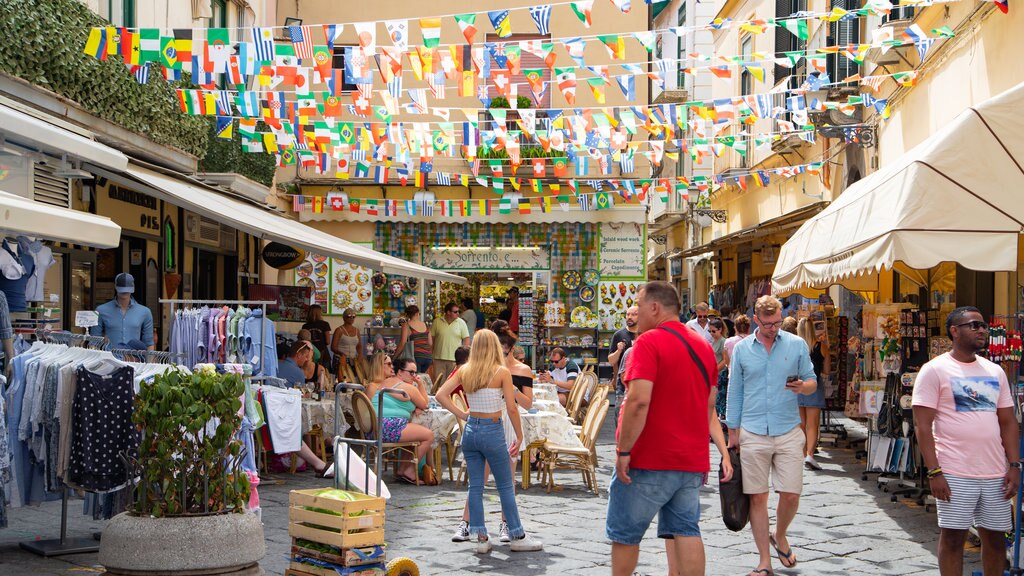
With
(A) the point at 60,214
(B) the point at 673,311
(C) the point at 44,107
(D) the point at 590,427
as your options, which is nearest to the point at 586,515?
(D) the point at 590,427

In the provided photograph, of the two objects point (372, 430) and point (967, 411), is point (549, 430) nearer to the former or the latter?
point (372, 430)

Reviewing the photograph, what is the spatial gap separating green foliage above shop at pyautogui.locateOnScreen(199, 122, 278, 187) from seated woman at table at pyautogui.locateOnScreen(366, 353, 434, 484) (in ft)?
22.1

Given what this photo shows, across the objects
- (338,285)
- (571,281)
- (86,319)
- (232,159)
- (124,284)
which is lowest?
(86,319)

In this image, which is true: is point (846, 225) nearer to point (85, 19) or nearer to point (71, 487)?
point (71, 487)

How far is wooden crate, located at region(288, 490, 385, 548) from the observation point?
6.27 meters

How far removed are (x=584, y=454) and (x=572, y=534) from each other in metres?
2.19

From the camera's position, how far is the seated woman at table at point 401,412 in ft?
37.6

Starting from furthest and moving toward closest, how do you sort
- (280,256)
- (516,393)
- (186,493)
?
(280,256) → (516,393) → (186,493)

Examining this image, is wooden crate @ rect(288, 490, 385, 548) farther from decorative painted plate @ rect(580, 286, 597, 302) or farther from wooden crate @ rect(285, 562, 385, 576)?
decorative painted plate @ rect(580, 286, 597, 302)

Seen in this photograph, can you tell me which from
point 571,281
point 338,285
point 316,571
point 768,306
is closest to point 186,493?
point 316,571

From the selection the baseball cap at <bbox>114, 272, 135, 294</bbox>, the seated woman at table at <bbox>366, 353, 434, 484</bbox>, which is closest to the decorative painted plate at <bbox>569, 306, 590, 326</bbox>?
the seated woman at table at <bbox>366, 353, 434, 484</bbox>

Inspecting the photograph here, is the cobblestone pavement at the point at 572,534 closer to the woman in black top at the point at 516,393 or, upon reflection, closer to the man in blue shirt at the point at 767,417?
the woman in black top at the point at 516,393

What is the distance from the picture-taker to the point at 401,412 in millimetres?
11695

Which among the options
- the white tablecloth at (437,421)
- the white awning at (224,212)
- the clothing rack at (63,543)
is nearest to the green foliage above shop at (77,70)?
the white awning at (224,212)
